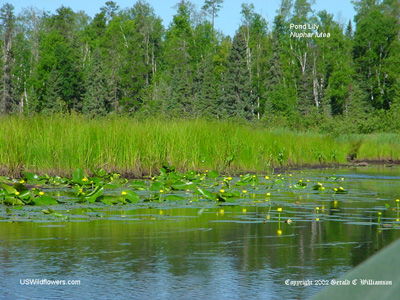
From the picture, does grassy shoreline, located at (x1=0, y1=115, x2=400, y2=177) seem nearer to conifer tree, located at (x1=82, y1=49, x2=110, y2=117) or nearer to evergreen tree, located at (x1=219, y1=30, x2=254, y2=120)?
evergreen tree, located at (x1=219, y1=30, x2=254, y2=120)

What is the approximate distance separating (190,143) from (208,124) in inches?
64.4

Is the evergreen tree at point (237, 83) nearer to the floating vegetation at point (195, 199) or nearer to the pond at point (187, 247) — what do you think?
the floating vegetation at point (195, 199)

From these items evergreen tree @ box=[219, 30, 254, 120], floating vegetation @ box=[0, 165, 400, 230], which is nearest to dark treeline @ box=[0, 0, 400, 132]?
evergreen tree @ box=[219, 30, 254, 120]

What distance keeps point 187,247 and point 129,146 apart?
7516 millimetres

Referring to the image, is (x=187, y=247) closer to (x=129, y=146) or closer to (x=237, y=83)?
(x=129, y=146)

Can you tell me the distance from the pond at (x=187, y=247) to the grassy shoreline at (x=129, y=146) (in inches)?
138

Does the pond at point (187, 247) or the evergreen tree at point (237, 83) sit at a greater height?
the evergreen tree at point (237, 83)

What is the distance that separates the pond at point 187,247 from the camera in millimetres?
3711

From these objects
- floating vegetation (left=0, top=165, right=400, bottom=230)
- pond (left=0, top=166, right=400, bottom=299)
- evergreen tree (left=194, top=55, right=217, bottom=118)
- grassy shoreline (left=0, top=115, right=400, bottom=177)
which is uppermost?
evergreen tree (left=194, top=55, right=217, bottom=118)

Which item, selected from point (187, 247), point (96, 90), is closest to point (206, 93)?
point (96, 90)

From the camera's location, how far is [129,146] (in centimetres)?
1240

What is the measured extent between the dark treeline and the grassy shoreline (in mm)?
31013

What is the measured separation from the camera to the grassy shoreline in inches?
439

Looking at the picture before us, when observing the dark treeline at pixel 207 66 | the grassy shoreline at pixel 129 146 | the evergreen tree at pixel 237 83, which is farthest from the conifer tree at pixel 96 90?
the grassy shoreline at pixel 129 146
